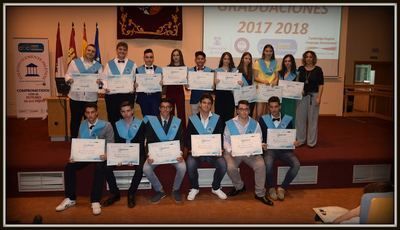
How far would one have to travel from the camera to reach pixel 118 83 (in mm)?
4211

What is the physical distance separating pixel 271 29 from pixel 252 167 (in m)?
4.48

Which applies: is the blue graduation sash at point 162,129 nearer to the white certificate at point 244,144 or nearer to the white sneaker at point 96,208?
the white certificate at point 244,144

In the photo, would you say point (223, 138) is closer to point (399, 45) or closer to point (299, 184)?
point (299, 184)

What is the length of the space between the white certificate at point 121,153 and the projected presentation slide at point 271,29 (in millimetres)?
4494

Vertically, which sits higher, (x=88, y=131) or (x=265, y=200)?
(x=88, y=131)

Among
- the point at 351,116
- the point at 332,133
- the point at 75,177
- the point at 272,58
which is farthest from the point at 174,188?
the point at 351,116

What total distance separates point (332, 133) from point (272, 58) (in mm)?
2330

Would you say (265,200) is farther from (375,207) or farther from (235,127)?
(375,207)

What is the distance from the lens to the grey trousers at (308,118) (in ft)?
16.0

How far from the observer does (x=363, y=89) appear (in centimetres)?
929

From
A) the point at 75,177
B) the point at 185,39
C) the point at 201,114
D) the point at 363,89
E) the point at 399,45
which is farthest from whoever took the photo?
the point at 363,89

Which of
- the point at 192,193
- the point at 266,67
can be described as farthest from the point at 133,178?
the point at 266,67

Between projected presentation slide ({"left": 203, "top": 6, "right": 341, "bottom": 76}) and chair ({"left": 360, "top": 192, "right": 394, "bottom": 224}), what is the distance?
5347 millimetres

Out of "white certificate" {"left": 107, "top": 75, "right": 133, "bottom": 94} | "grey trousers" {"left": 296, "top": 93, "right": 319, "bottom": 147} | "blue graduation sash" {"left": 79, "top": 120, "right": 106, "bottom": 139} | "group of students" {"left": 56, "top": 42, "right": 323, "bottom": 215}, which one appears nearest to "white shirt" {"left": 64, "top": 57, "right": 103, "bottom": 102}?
"group of students" {"left": 56, "top": 42, "right": 323, "bottom": 215}
